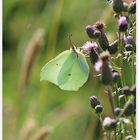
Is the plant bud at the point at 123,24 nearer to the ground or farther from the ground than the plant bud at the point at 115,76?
farther from the ground

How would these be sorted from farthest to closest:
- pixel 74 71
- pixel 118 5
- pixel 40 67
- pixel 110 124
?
pixel 40 67, pixel 74 71, pixel 118 5, pixel 110 124

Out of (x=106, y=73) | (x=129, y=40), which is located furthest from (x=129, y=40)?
(x=106, y=73)

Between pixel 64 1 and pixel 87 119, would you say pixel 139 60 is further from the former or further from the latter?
pixel 64 1

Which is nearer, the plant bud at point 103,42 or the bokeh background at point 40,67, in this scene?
the plant bud at point 103,42

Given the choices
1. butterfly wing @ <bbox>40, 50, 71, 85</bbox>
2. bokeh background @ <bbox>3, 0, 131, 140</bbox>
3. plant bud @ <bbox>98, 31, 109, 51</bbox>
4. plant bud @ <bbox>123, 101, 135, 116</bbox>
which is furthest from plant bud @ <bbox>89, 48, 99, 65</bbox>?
bokeh background @ <bbox>3, 0, 131, 140</bbox>

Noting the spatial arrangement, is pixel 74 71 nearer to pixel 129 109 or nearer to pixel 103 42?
pixel 103 42

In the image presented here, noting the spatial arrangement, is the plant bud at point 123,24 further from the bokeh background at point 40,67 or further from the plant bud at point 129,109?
the bokeh background at point 40,67

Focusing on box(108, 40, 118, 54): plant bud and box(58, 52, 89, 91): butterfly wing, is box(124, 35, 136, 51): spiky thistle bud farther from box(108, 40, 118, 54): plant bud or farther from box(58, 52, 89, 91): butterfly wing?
box(58, 52, 89, 91): butterfly wing

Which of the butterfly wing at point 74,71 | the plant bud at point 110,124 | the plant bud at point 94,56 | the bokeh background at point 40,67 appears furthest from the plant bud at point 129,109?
the bokeh background at point 40,67

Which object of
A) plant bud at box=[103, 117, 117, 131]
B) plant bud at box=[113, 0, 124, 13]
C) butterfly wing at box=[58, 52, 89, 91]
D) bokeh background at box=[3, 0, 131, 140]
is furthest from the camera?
bokeh background at box=[3, 0, 131, 140]

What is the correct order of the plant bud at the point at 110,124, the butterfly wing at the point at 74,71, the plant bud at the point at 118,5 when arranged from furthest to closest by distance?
the butterfly wing at the point at 74,71
the plant bud at the point at 118,5
the plant bud at the point at 110,124
